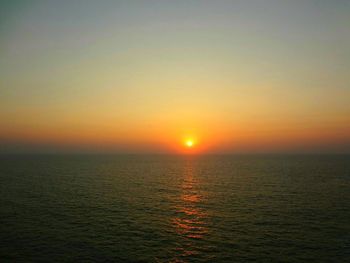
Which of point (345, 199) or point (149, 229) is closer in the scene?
point (149, 229)

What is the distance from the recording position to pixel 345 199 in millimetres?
70188

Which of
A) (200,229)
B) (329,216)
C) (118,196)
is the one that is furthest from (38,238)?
(329,216)

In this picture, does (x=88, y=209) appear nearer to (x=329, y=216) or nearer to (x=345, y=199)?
(x=329, y=216)

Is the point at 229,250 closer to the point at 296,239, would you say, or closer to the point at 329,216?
the point at 296,239

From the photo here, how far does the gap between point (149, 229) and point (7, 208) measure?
32871mm

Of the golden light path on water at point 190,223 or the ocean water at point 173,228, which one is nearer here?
the ocean water at point 173,228

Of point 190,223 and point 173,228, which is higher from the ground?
point 173,228

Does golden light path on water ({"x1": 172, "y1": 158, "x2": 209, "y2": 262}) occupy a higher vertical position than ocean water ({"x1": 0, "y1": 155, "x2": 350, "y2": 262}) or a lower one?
lower

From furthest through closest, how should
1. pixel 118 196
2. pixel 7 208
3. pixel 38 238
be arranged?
pixel 118 196, pixel 7 208, pixel 38 238

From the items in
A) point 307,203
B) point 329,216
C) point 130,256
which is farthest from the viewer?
point 307,203

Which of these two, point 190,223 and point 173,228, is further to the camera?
point 190,223

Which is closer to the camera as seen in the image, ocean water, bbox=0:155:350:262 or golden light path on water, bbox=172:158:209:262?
ocean water, bbox=0:155:350:262

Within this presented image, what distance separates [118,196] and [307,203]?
46.2 metres

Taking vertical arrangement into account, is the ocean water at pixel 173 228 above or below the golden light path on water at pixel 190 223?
above
